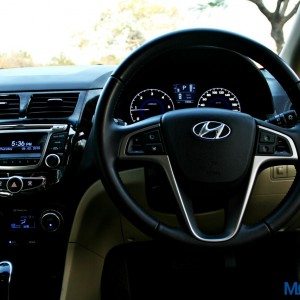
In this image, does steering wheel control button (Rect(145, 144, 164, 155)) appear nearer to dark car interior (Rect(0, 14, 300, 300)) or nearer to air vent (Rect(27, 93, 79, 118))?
dark car interior (Rect(0, 14, 300, 300))

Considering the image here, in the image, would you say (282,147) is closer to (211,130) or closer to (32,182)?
(211,130)

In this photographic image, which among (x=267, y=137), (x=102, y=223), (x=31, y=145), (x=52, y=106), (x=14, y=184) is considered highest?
(x=267, y=137)

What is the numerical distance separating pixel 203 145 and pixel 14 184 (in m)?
0.80

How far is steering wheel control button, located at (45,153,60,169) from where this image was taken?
225cm

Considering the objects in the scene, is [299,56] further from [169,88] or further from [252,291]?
[252,291]

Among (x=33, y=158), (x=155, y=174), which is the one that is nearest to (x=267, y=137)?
(x=155, y=174)

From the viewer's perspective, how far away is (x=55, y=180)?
2.27m

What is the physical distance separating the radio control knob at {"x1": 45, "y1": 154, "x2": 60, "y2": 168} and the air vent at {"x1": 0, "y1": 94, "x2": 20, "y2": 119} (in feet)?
0.99

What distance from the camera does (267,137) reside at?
1881mm

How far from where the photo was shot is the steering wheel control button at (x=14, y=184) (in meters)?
2.24

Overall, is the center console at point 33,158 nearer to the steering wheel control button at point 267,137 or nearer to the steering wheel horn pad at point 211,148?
the steering wheel horn pad at point 211,148

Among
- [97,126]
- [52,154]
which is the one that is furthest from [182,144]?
[52,154]

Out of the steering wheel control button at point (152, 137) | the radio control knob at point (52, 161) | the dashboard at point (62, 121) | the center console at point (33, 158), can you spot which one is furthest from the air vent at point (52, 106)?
the steering wheel control button at point (152, 137)

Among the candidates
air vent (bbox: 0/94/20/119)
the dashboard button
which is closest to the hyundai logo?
the dashboard button
